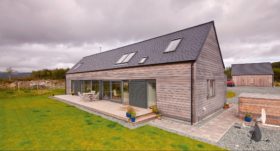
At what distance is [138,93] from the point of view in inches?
371

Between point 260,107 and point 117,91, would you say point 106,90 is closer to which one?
point 117,91

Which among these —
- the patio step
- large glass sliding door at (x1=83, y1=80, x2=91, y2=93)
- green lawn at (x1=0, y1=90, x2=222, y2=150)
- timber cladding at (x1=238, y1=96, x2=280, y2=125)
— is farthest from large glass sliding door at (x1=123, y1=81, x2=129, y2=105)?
timber cladding at (x1=238, y1=96, x2=280, y2=125)

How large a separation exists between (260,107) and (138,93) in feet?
24.4

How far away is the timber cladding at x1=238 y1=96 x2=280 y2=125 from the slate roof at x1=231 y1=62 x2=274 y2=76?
104 ft

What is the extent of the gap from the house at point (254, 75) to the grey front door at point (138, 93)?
3474 cm

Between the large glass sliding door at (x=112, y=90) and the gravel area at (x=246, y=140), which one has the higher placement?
the large glass sliding door at (x=112, y=90)

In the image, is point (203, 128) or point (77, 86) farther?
point (77, 86)

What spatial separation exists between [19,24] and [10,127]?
11068 millimetres

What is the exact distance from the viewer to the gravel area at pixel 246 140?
431cm

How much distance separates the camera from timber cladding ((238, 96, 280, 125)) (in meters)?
6.39

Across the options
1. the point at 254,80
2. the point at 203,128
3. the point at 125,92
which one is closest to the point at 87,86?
the point at 125,92

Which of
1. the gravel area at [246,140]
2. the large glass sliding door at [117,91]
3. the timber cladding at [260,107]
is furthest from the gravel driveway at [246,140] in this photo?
the large glass sliding door at [117,91]

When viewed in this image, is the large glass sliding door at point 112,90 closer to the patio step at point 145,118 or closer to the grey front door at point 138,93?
the grey front door at point 138,93

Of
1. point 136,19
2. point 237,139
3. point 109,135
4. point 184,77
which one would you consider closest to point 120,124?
point 109,135
